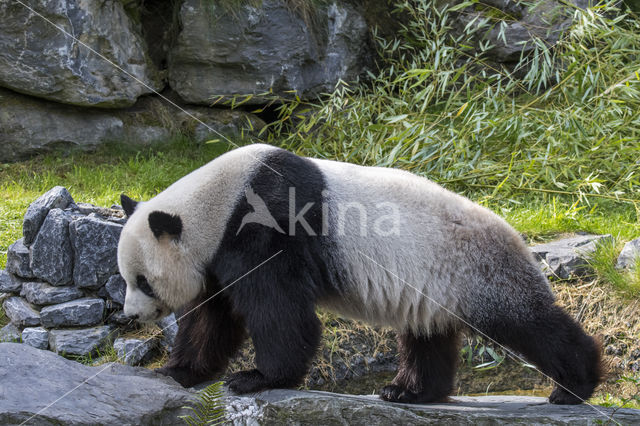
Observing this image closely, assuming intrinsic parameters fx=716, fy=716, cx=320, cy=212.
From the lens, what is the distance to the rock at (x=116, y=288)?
14.9 feet

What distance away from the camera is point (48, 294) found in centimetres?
454

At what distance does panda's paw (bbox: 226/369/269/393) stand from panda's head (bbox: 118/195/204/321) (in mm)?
471

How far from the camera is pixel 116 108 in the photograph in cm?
732

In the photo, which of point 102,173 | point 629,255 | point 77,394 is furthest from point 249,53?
point 77,394

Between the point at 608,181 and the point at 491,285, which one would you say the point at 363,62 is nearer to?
the point at 608,181

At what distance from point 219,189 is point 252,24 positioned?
4.31 meters

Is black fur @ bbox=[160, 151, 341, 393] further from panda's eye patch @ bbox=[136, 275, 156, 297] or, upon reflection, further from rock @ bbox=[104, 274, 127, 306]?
rock @ bbox=[104, 274, 127, 306]

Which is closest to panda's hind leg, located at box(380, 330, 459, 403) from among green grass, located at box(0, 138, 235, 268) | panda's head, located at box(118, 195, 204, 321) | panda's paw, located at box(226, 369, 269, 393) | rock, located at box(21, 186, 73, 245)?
panda's paw, located at box(226, 369, 269, 393)

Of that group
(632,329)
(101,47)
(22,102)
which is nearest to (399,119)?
(632,329)

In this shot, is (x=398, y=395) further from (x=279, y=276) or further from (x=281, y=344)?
(x=279, y=276)

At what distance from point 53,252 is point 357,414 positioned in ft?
8.01

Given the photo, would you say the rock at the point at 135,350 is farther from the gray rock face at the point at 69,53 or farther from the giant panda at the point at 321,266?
the gray rock face at the point at 69,53

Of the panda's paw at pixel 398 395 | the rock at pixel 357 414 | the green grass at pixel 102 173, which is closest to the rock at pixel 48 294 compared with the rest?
the green grass at pixel 102 173

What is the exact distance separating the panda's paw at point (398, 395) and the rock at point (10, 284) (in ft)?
8.33
